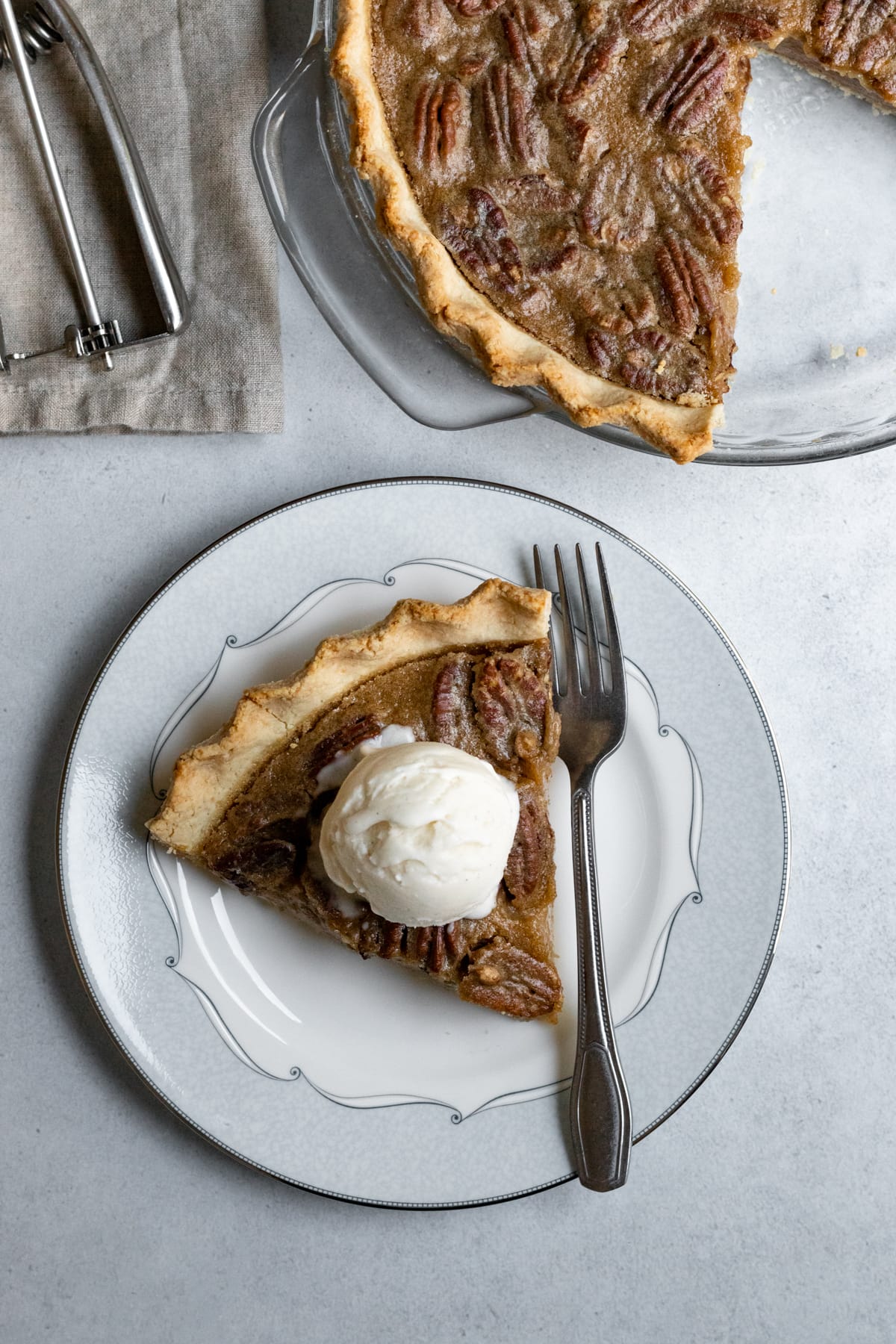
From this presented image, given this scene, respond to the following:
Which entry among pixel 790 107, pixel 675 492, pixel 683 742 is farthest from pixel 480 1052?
pixel 790 107

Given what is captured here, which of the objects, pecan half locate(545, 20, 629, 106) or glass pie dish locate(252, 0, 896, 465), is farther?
glass pie dish locate(252, 0, 896, 465)

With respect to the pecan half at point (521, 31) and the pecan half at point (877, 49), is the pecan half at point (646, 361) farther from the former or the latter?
the pecan half at point (877, 49)

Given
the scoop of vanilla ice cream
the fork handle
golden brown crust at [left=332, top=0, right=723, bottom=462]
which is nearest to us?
the scoop of vanilla ice cream

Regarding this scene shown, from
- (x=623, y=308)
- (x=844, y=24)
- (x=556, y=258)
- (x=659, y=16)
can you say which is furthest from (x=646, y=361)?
(x=844, y=24)

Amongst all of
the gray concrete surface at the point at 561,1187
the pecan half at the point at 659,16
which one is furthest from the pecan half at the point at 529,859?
the pecan half at the point at 659,16

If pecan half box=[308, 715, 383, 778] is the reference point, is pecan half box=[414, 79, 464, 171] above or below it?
above

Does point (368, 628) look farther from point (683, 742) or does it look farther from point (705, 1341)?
point (705, 1341)

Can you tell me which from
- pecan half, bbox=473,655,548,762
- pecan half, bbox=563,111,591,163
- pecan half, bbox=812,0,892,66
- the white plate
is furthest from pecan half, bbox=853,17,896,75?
pecan half, bbox=473,655,548,762

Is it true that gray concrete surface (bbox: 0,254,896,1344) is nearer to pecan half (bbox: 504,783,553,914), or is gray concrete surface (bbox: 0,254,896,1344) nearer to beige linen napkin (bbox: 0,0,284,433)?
beige linen napkin (bbox: 0,0,284,433)
